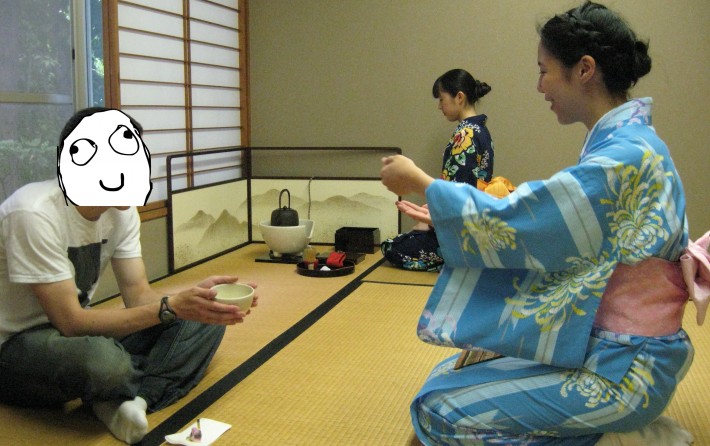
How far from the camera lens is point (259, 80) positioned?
548 cm

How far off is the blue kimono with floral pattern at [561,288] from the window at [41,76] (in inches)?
85.6

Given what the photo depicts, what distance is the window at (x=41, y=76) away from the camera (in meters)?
3.12

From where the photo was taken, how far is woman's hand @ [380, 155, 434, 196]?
5.92 feet

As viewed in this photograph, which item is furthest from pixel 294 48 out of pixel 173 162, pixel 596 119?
pixel 596 119

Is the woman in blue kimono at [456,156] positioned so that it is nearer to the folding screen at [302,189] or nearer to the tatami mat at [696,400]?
the folding screen at [302,189]

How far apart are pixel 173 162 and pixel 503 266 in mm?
3046

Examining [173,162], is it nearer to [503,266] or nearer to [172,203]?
[172,203]

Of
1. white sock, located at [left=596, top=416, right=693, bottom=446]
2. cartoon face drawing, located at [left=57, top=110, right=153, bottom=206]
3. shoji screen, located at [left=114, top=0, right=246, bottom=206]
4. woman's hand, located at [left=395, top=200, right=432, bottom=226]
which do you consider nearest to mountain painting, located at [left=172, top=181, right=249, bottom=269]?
shoji screen, located at [left=114, top=0, right=246, bottom=206]

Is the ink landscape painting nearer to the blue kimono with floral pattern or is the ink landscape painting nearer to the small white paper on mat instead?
the small white paper on mat

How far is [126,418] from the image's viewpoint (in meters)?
2.06

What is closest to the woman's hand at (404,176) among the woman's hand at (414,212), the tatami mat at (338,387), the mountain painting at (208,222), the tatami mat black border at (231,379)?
the woman's hand at (414,212)

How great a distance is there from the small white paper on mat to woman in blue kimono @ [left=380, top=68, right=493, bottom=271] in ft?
8.01

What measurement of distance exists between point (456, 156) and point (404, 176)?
2669 mm

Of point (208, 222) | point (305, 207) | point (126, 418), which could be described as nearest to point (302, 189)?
point (305, 207)
